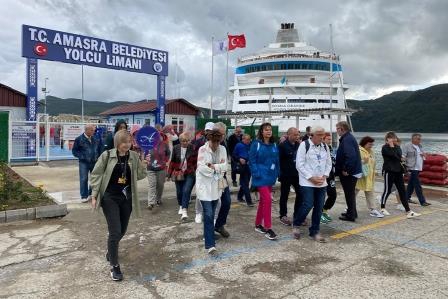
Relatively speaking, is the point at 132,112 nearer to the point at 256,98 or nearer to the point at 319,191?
the point at 256,98

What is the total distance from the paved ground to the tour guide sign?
9.38m

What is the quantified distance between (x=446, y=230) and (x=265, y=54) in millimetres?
30784

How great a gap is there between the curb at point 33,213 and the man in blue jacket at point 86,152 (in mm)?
970

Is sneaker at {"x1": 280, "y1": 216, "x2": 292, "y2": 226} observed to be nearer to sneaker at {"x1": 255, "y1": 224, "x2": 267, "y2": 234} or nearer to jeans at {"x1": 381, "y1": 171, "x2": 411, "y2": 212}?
sneaker at {"x1": 255, "y1": 224, "x2": 267, "y2": 234}

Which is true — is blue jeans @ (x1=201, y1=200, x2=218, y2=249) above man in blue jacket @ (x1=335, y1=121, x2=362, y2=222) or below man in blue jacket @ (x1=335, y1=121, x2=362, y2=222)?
below

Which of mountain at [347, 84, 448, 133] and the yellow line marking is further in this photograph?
→ mountain at [347, 84, 448, 133]

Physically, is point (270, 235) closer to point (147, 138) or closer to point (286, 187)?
point (286, 187)

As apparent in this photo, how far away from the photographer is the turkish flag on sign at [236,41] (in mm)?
20875

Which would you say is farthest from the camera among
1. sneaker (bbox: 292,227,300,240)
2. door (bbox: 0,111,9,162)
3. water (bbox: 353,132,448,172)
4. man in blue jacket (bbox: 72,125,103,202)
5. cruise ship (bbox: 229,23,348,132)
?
cruise ship (bbox: 229,23,348,132)

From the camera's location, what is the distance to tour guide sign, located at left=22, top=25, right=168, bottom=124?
13.1 metres

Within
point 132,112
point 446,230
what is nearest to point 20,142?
point 446,230

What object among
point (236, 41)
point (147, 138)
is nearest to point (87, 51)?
point (147, 138)

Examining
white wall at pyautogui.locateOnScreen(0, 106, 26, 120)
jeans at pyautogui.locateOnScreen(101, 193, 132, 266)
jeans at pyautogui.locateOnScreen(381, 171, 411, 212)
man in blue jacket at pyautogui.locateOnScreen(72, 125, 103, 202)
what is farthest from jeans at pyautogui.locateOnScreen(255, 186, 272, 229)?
white wall at pyautogui.locateOnScreen(0, 106, 26, 120)

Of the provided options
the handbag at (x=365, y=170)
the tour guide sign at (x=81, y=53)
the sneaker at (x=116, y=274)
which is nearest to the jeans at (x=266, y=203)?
the sneaker at (x=116, y=274)
